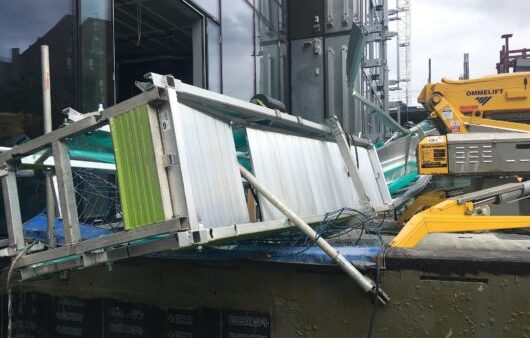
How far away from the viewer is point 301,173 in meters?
3.87

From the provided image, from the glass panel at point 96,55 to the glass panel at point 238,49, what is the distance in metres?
2.62

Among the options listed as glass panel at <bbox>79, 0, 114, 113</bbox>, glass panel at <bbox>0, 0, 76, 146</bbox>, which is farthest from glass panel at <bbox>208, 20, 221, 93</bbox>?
glass panel at <bbox>0, 0, 76, 146</bbox>

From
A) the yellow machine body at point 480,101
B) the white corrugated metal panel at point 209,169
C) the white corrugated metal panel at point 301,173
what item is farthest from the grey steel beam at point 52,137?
the yellow machine body at point 480,101

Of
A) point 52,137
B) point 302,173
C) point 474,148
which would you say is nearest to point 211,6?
point 474,148

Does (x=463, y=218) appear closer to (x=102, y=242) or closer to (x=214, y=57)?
(x=102, y=242)

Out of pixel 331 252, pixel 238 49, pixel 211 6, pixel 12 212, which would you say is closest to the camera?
pixel 331 252

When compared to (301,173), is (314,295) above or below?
below

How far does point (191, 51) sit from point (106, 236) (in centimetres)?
779

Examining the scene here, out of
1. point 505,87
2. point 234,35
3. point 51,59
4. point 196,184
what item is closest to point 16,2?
point 51,59

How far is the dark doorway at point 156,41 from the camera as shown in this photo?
7602mm

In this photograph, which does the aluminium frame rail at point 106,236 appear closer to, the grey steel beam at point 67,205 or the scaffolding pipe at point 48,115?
the grey steel beam at point 67,205

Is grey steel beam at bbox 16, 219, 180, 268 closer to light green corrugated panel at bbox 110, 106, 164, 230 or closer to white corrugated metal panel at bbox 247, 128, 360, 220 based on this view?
light green corrugated panel at bbox 110, 106, 164, 230

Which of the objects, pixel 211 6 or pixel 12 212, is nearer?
pixel 12 212

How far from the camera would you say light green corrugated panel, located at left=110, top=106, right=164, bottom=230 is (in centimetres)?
253
